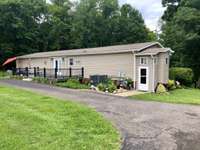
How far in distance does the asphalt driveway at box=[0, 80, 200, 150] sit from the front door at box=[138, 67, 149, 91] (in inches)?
229

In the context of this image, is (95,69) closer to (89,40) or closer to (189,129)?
(189,129)

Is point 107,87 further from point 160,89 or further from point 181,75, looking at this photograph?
point 181,75

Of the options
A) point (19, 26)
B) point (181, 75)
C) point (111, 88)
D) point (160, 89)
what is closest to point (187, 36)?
point (181, 75)

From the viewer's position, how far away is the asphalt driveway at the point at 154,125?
5.95m

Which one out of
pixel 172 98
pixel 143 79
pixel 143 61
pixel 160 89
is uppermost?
pixel 143 61

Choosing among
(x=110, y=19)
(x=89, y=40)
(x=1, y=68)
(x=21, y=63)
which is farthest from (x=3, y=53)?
(x=110, y=19)

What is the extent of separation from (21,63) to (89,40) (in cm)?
1317

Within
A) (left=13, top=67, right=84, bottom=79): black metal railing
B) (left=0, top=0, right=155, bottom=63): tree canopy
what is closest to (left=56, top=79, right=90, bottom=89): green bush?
(left=13, top=67, right=84, bottom=79): black metal railing

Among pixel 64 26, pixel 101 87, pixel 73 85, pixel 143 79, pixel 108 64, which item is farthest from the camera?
pixel 64 26

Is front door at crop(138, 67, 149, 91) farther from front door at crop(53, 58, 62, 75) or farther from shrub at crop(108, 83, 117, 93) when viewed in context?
front door at crop(53, 58, 62, 75)

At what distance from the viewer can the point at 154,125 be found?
7742 millimetres

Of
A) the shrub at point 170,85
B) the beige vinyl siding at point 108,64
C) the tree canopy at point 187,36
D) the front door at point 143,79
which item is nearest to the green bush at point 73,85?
the beige vinyl siding at point 108,64

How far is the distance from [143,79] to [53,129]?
36.9 feet

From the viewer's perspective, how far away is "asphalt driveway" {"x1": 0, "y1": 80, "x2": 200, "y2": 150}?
5.95 meters
